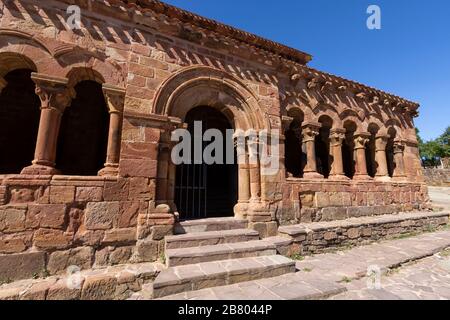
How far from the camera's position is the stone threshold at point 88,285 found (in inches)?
112

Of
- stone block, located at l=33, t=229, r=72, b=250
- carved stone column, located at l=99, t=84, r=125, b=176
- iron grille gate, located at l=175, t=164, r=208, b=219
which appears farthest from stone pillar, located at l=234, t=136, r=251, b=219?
stone block, located at l=33, t=229, r=72, b=250

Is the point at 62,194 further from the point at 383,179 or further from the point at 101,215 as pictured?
the point at 383,179

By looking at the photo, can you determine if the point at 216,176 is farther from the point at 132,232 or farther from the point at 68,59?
the point at 68,59

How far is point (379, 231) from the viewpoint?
5.89 metres

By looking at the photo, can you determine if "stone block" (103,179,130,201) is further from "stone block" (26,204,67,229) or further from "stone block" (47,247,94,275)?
"stone block" (47,247,94,275)

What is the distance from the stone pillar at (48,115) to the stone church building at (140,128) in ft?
0.05

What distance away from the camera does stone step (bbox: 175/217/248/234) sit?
420 centimetres

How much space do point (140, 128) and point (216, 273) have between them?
2.72 meters

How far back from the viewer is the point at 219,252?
363 centimetres

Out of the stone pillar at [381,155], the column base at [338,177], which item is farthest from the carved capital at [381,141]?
the column base at [338,177]

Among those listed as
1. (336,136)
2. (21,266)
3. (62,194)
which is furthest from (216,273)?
(336,136)

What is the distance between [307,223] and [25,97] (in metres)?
7.57

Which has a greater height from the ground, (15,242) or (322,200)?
(322,200)

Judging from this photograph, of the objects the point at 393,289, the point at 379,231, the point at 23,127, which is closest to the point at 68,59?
the point at 23,127
